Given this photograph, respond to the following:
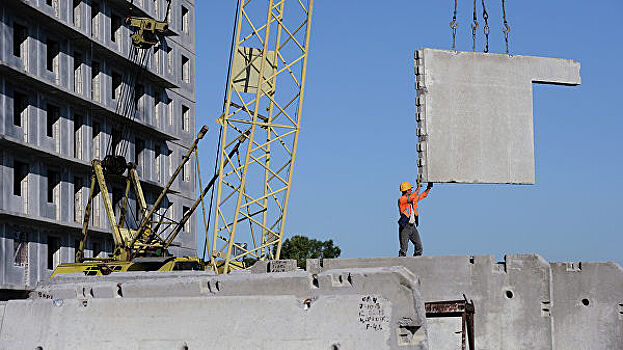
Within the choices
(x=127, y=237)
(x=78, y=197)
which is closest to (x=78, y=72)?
(x=78, y=197)

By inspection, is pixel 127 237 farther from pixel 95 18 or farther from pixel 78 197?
pixel 95 18

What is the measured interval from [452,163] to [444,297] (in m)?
4.01

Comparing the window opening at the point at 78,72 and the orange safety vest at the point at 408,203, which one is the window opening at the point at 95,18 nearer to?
the window opening at the point at 78,72

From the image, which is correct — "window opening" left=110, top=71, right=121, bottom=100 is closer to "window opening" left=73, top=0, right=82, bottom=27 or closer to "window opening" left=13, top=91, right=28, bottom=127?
"window opening" left=73, top=0, right=82, bottom=27

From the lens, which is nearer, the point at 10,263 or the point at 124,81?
the point at 10,263

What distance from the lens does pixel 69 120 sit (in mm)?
48000

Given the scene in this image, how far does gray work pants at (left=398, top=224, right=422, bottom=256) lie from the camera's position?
21.3 meters

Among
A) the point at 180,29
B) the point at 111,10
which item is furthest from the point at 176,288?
the point at 180,29

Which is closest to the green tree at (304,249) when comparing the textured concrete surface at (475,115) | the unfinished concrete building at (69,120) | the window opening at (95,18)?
the unfinished concrete building at (69,120)

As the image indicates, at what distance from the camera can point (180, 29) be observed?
60125 millimetres

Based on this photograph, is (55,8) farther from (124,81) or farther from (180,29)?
(180,29)

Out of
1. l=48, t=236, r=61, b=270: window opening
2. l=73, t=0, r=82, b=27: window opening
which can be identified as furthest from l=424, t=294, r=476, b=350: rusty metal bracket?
l=73, t=0, r=82, b=27: window opening

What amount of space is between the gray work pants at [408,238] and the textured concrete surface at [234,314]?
6613 millimetres

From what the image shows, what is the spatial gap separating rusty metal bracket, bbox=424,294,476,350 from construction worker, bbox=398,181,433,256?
2564mm
